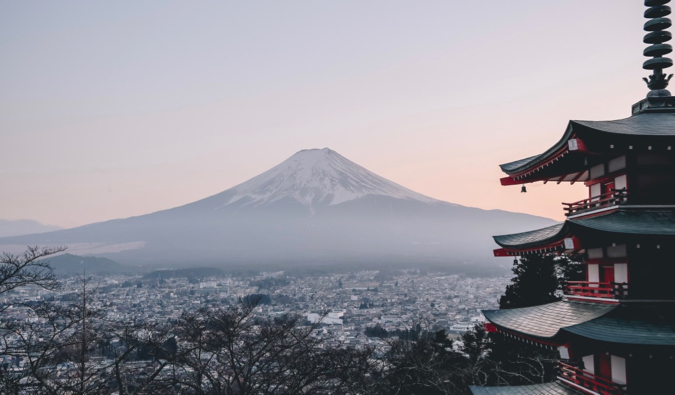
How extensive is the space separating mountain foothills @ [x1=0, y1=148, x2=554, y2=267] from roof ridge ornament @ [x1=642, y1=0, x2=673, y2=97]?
116 metres

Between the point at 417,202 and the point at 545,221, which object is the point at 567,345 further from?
the point at 545,221

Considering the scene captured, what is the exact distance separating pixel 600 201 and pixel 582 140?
3.58ft

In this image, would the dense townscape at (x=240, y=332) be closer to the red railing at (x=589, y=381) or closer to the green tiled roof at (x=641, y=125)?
the red railing at (x=589, y=381)

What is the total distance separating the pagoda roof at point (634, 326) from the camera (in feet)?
27.1

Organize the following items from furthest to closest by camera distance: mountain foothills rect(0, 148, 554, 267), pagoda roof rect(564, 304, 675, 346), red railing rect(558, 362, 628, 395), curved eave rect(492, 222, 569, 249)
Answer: mountain foothills rect(0, 148, 554, 267) → curved eave rect(492, 222, 569, 249) → red railing rect(558, 362, 628, 395) → pagoda roof rect(564, 304, 675, 346)

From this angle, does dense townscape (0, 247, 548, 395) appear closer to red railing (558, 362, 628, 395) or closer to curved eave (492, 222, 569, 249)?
curved eave (492, 222, 569, 249)

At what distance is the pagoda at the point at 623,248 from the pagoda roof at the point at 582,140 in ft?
0.05

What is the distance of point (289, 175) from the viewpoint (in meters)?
166

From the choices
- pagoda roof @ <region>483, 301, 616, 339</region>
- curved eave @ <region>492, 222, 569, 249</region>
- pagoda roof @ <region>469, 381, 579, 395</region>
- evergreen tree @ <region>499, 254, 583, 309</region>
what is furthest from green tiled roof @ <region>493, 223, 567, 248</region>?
evergreen tree @ <region>499, 254, 583, 309</region>

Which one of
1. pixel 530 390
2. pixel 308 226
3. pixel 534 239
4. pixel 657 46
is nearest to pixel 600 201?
pixel 534 239

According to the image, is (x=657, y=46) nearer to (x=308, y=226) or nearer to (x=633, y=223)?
(x=633, y=223)

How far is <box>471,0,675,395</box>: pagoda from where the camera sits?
340 inches

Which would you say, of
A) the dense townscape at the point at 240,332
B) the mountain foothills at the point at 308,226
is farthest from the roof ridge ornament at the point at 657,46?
the mountain foothills at the point at 308,226

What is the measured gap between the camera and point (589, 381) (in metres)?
9.73
